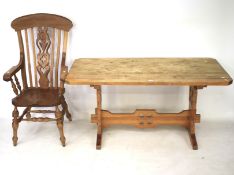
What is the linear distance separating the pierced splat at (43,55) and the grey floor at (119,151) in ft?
1.77

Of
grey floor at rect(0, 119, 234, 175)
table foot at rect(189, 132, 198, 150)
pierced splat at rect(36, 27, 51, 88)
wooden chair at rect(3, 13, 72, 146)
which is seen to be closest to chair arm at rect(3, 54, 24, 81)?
wooden chair at rect(3, 13, 72, 146)

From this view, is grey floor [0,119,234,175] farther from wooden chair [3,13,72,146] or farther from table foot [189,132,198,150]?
wooden chair [3,13,72,146]

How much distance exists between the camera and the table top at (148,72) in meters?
2.63

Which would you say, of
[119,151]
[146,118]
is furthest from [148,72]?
[119,151]

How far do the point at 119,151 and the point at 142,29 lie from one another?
3.87 feet

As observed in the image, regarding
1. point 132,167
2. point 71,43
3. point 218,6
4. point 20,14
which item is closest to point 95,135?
point 132,167

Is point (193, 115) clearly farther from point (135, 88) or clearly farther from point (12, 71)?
point (12, 71)

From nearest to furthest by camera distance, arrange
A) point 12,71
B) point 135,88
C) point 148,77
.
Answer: point 148,77
point 12,71
point 135,88

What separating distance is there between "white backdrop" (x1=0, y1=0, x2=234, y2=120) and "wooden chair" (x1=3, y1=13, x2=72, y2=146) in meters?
0.13

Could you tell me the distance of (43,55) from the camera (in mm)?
3242

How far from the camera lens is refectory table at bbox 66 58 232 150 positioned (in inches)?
104

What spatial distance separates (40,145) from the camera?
3156 millimetres

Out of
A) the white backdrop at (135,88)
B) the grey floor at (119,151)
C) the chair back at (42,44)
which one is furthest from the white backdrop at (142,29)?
the grey floor at (119,151)

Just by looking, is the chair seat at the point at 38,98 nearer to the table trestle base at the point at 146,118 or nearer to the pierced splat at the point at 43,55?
the pierced splat at the point at 43,55
